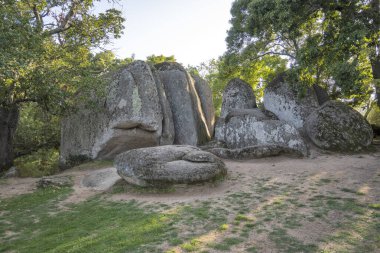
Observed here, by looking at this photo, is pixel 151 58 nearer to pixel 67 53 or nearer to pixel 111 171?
pixel 67 53

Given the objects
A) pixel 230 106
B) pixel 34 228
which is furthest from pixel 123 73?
pixel 34 228

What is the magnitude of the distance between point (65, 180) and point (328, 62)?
1366cm

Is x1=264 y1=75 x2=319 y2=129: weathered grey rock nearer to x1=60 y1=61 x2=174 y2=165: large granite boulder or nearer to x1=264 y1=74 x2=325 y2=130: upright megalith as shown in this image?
x1=264 y1=74 x2=325 y2=130: upright megalith

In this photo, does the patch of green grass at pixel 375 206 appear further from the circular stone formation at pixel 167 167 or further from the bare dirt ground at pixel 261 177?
the circular stone formation at pixel 167 167

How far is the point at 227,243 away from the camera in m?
6.41

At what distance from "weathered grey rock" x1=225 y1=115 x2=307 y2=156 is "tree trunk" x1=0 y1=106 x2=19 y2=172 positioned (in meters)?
12.2

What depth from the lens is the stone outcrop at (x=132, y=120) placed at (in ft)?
54.0

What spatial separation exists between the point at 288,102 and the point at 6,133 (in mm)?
16799

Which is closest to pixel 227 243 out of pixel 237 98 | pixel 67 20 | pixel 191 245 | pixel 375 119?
pixel 191 245

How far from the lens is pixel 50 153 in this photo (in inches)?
827

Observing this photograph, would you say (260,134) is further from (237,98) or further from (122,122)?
(122,122)

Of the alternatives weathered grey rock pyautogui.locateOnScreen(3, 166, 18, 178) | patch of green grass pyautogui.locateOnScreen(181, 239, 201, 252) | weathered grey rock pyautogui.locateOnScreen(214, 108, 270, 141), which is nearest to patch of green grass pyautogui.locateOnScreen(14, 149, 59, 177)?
weathered grey rock pyautogui.locateOnScreen(3, 166, 18, 178)

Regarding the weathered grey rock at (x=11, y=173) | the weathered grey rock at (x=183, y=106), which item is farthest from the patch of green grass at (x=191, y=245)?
the weathered grey rock at (x=11, y=173)

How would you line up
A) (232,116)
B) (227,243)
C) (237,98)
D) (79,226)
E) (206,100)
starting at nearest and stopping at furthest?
(227,243) < (79,226) < (232,116) < (237,98) < (206,100)
